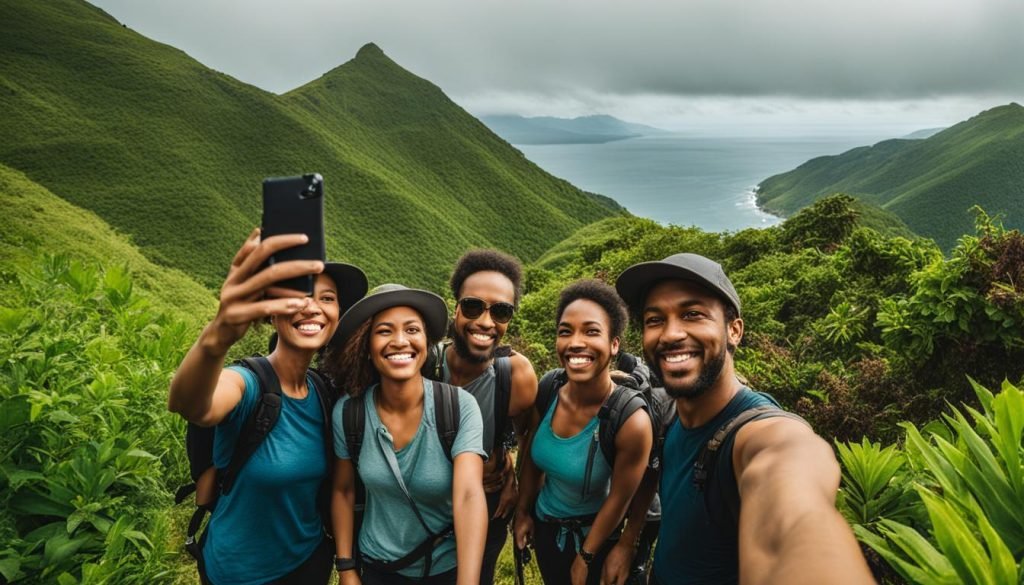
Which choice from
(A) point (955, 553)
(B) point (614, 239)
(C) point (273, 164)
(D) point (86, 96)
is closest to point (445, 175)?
(C) point (273, 164)

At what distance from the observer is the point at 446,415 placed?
2.67 meters

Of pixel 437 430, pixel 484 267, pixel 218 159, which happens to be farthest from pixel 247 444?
pixel 218 159

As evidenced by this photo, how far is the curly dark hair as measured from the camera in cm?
279

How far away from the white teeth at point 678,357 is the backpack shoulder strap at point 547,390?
3.84 feet

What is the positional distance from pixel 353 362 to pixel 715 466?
185 cm

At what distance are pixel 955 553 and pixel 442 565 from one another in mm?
2239

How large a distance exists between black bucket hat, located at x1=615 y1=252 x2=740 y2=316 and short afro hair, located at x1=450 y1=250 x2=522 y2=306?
5.14ft

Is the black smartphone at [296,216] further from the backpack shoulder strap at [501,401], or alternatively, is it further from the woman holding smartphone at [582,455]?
the backpack shoulder strap at [501,401]

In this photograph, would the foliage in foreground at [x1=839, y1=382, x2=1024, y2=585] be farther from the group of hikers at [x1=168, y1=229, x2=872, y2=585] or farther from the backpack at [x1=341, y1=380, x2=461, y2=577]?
the backpack at [x1=341, y1=380, x2=461, y2=577]

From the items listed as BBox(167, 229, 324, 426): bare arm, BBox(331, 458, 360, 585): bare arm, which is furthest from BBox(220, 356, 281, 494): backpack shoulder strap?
BBox(167, 229, 324, 426): bare arm

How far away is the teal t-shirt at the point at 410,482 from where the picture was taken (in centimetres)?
261

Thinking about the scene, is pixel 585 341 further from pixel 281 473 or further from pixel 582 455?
pixel 281 473

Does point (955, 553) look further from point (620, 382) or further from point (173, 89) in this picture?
point (173, 89)

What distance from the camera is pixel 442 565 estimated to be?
8.98ft
